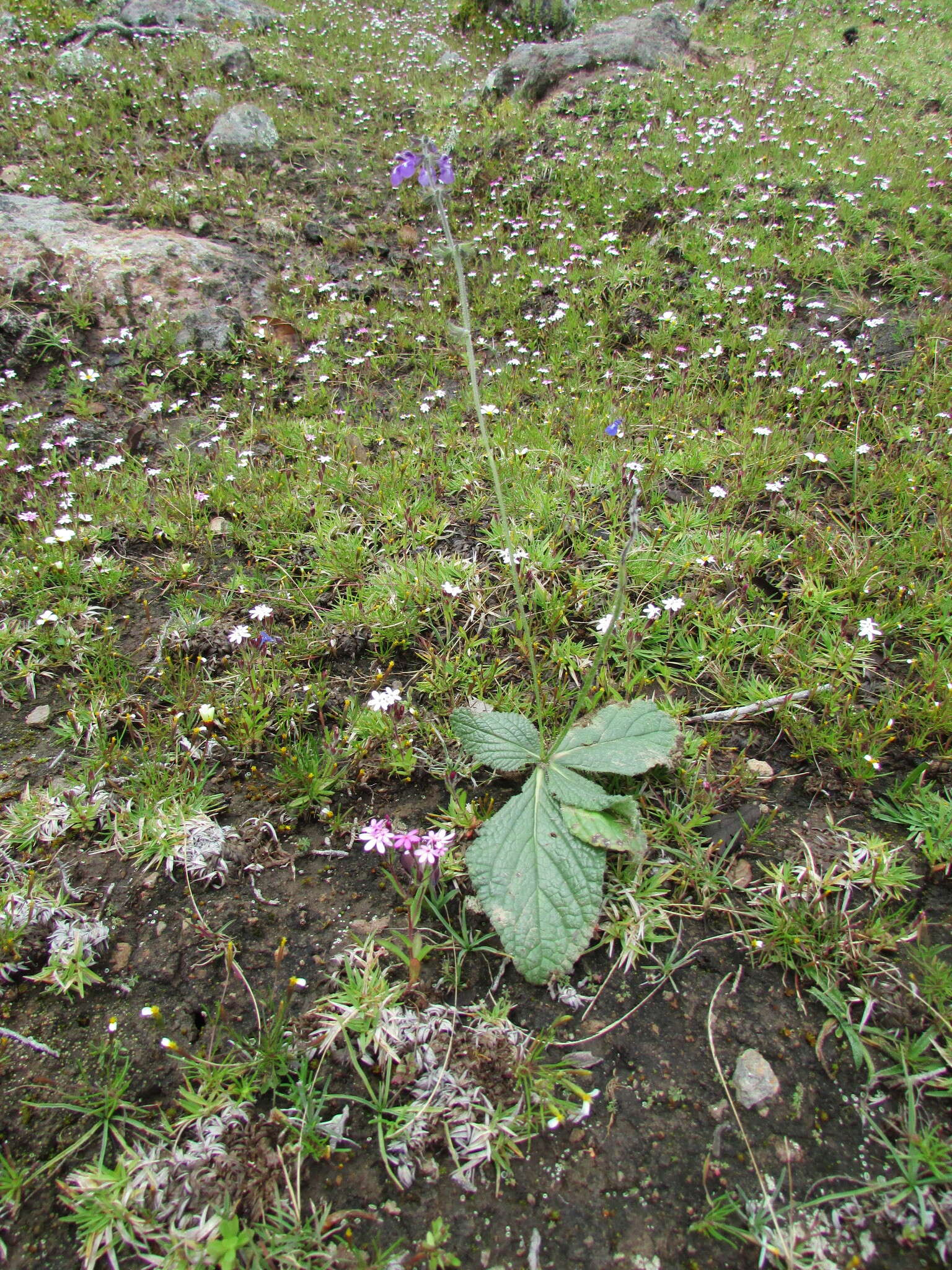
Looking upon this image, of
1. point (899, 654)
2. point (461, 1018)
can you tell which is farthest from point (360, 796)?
point (899, 654)

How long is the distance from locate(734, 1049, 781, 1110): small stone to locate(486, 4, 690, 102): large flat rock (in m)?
12.7

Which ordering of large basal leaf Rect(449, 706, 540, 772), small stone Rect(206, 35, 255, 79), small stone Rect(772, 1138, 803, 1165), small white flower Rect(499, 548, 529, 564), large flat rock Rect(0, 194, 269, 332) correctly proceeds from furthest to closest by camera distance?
small stone Rect(206, 35, 255, 79), large flat rock Rect(0, 194, 269, 332), small white flower Rect(499, 548, 529, 564), large basal leaf Rect(449, 706, 540, 772), small stone Rect(772, 1138, 803, 1165)

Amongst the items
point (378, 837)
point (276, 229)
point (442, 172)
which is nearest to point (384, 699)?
point (378, 837)

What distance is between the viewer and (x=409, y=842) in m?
2.26

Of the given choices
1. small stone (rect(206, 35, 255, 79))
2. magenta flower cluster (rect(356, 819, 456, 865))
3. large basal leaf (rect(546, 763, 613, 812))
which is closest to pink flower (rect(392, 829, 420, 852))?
magenta flower cluster (rect(356, 819, 456, 865))

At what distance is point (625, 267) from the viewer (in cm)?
656

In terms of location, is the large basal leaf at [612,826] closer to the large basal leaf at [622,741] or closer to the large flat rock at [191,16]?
the large basal leaf at [622,741]

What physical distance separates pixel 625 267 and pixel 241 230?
4763 millimetres

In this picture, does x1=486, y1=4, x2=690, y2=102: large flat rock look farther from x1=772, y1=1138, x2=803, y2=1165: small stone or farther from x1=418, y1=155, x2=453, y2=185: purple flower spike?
x1=772, y1=1138, x2=803, y2=1165: small stone

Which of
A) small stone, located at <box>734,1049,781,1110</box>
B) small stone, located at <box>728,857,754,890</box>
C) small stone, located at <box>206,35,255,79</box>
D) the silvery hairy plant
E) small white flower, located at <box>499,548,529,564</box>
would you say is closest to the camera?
small stone, located at <box>734,1049,781,1110</box>

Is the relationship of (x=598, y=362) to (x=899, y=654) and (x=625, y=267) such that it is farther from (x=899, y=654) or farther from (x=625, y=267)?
(x=899, y=654)

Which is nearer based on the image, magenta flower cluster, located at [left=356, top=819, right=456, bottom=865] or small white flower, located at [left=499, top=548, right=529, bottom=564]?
magenta flower cluster, located at [left=356, top=819, right=456, bottom=865]

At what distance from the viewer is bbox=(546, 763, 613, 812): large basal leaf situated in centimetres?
242

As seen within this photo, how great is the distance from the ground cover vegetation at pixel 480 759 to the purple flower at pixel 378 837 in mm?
20
